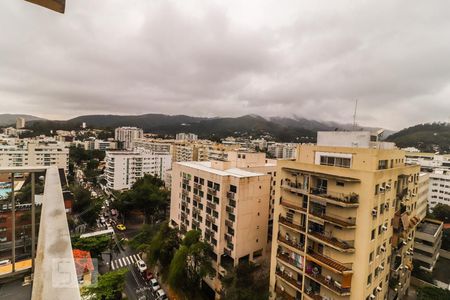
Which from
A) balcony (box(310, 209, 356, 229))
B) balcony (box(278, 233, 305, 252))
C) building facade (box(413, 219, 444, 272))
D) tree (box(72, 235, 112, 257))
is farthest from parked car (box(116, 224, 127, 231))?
building facade (box(413, 219, 444, 272))

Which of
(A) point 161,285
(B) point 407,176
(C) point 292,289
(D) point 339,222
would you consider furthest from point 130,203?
(B) point 407,176

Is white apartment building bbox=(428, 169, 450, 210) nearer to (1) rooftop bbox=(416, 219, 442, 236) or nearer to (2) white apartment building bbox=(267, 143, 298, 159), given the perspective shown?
(1) rooftop bbox=(416, 219, 442, 236)

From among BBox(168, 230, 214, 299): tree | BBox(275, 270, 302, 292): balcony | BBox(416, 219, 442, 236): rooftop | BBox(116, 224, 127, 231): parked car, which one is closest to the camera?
BBox(275, 270, 302, 292): balcony

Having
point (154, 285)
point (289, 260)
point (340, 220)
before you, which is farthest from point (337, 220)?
point (154, 285)

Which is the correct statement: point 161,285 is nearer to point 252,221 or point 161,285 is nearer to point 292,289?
point 252,221

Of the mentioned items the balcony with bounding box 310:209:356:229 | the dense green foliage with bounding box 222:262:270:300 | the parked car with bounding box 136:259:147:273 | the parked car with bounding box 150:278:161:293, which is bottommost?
the parked car with bounding box 150:278:161:293

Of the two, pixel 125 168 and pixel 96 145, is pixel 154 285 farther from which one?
pixel 96 145

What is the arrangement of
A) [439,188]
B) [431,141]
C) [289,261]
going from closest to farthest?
1. [289,261]
2. [439,188]
3. [431,141]
